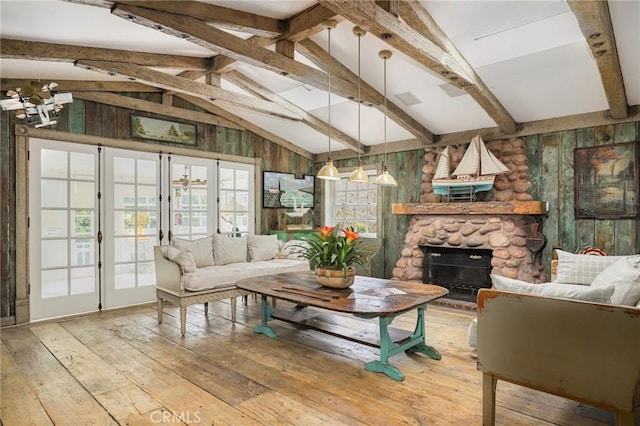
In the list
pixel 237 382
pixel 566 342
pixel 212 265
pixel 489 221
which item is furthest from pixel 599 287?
pixel 212 265

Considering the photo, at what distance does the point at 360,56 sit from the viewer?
4160 millimetres

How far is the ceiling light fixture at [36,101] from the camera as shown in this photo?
10.1 ft

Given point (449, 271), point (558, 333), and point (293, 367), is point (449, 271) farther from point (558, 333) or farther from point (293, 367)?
point (558, 333)

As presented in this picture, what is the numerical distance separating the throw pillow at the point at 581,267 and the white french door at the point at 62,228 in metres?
5.09

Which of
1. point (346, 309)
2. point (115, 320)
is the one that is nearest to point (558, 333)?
point (346, 309)

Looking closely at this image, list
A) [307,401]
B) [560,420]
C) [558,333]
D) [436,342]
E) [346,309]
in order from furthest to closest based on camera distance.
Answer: [436,342] → [346,309] → [307,401] → [560,420] → [558,333]

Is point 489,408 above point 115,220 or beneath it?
beneath

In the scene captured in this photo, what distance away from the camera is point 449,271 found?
5.35 m

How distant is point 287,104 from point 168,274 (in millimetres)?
2763

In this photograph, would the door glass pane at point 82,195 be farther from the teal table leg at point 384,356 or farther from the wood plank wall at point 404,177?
the teal table leg at point 384,356

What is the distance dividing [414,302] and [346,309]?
55cm

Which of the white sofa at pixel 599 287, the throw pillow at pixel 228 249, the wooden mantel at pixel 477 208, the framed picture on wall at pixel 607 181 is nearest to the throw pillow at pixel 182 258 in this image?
the throw pillow at pixel 228 249

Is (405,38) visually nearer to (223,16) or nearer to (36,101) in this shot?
(223,16)

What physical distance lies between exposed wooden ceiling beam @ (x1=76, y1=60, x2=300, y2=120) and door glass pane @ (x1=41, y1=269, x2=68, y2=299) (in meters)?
2.39
